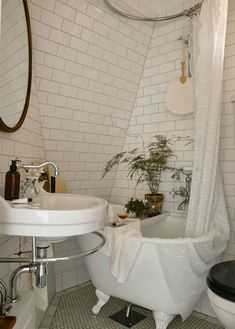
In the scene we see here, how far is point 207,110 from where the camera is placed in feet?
6.80

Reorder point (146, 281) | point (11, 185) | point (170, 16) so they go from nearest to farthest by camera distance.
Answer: point (11, 185) < point (146, 281) < point (170, 16)

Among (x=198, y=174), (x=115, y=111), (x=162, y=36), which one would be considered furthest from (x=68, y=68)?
(x=198, y=174)

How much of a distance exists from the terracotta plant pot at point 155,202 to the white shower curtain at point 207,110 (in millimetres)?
554

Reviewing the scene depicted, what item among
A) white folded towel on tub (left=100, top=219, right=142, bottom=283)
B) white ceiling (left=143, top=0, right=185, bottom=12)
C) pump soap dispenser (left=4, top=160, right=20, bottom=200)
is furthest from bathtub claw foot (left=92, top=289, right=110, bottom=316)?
white ceiling (left=143, top=0, right=185, bottom=12)

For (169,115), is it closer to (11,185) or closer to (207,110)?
(207,110)

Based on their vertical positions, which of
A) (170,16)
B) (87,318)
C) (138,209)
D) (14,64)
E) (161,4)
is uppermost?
(161,4)

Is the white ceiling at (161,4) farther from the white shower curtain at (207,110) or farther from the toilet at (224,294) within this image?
the toilet at (224,294)

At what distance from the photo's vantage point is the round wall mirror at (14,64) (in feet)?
4.99

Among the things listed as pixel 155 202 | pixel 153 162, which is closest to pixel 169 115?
pixel 153 162

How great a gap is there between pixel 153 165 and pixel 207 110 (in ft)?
2.98

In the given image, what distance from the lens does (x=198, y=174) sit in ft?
6.88

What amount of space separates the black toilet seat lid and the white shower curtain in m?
0.46

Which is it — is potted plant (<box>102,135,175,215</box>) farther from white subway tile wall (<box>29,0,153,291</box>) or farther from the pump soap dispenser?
the pump soap dispenser

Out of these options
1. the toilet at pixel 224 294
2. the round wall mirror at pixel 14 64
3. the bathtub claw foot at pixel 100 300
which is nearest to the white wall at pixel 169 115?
the toilet at pixel 224 294
